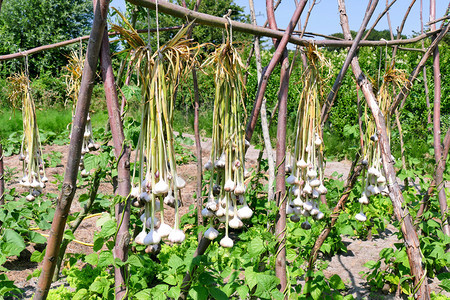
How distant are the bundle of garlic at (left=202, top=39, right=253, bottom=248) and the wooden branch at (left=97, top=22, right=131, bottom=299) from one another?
0.98 ft

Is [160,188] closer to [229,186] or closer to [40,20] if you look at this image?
[229,186]

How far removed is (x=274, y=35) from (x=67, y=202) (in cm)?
85

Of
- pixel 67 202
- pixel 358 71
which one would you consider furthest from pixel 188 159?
pixel 67 202

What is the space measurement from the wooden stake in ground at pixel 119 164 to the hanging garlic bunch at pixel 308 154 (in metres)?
0.57

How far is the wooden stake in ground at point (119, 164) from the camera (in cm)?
112

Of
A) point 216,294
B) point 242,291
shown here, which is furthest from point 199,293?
point 242,291

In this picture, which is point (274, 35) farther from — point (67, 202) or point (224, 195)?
point (67, 202)

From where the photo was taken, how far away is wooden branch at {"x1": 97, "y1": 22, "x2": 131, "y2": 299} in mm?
1116

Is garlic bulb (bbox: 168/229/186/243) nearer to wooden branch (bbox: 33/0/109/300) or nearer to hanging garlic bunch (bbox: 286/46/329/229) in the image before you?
wooden branch (bbox: 33/0/109/300)

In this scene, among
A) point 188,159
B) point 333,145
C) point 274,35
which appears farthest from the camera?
point 333,145

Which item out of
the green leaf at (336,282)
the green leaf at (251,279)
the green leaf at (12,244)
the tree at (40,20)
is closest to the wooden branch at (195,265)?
the green leaf at (251,279)

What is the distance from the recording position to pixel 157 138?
915mm

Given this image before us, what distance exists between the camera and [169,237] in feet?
2.85

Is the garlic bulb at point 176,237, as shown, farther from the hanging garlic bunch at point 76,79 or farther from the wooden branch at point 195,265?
the hanging garlic bunch at point 76,79
